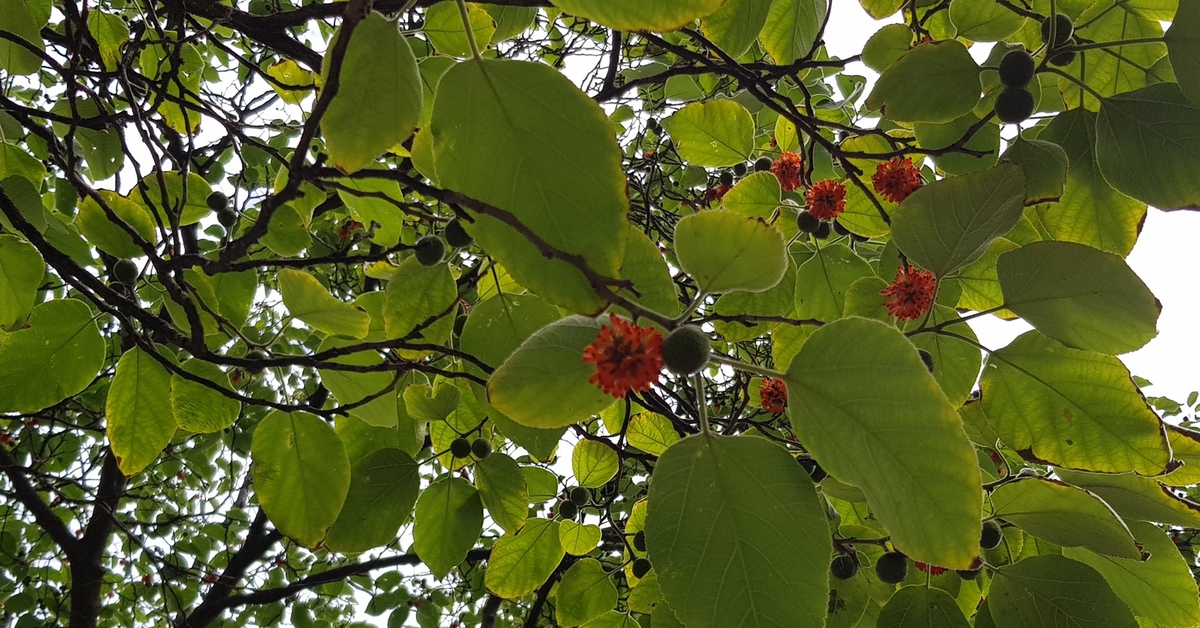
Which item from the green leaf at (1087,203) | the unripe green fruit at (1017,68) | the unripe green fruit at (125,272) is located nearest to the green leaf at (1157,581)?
the green leaf at (1087,203)

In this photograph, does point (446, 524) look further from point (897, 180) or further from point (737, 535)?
point (897, 180)

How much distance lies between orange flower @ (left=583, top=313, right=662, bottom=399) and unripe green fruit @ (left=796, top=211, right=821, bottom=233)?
1.11m

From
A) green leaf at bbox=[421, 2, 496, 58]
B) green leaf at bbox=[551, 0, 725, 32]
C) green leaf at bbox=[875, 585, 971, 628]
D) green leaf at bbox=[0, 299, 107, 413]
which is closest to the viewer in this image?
green leaf at bbox=[551, 0, 725, 32]

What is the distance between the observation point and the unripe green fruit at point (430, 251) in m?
1.61

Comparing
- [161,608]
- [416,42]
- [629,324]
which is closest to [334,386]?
[629,324]

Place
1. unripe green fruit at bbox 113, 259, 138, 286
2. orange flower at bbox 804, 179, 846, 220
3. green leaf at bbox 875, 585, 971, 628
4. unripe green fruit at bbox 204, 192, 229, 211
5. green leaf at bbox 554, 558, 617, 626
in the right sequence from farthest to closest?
green leaf at bbox 554, 558, 617, 626, unripe green fruit at bbox 204, 192, 229, 211, orange flower at bbox 804, 179, 846, 220, unripe green fruit at bbox 113, 259, 138, 286, green leaf at bbox 875, 585, 971, 628

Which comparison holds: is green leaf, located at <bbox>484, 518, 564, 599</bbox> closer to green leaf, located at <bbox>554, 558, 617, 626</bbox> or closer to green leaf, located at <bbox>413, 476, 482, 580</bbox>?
green leaf, located at <bbox>554, 558, 617, 626</bbox>

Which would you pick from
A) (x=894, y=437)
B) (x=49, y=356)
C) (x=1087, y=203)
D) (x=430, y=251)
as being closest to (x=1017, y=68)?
(x=1087, y=203)

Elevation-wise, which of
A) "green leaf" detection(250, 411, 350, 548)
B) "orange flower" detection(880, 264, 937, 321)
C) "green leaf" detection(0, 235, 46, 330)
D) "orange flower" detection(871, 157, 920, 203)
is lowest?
"green leaf" detection(250, 411, 350, 548)

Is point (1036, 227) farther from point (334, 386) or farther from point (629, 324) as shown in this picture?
point (334, 386)

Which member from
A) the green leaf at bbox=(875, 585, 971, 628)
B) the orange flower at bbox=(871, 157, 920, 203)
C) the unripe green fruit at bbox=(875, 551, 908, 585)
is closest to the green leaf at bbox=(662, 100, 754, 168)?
the orange flower at bbox=(871, 157, 920, 203)

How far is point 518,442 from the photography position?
157 cm

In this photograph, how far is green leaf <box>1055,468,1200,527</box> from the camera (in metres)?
1.31

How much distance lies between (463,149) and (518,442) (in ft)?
2.94
